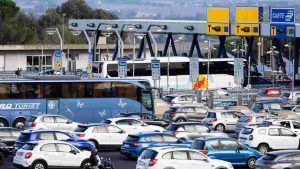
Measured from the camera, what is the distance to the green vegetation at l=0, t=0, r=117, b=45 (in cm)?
12044

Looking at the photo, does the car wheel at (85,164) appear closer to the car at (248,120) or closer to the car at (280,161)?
the car at (280,161)

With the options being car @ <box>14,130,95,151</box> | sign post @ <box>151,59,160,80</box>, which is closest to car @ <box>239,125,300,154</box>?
car @ <box>14,130,95,151</box>

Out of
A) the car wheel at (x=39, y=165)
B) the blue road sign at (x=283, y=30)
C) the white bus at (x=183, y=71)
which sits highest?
the blue road sign at (x=283, y=30)

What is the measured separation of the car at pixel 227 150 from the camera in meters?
31.3

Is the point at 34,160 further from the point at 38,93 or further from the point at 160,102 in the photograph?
the point at 160,102

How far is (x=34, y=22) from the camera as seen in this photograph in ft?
489

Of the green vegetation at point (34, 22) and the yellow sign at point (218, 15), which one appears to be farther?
the green vegetation at point (34, 22)

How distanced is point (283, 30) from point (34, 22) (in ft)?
276

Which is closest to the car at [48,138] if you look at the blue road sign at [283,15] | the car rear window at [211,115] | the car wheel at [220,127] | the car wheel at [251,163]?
the car wheel at [251,163]

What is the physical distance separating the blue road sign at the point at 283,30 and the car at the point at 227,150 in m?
39.1

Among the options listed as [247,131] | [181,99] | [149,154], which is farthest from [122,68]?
[149,154]

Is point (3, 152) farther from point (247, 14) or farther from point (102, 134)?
point (247, 14)

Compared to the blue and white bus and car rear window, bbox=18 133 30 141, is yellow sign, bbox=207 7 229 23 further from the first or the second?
car rear window, bbox=18 133 30 141

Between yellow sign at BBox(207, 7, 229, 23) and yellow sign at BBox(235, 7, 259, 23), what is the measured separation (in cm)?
183
